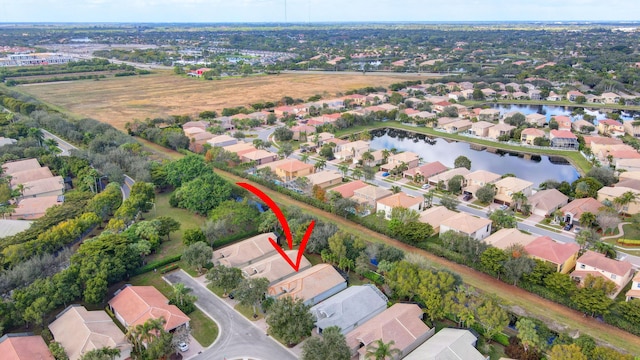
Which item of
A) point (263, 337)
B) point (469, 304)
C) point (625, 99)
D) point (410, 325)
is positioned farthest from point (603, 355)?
point (625, 99)

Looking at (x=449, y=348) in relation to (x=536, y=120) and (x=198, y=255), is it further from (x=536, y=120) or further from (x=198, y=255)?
(x=536, y=120)

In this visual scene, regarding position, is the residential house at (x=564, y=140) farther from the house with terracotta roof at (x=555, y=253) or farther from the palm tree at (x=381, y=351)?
the palm tree at (x=381, y=351)

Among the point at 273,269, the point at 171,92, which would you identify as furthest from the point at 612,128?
the point at 171,92

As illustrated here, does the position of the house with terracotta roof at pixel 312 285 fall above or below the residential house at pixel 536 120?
below

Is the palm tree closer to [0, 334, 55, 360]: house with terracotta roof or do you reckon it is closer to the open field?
[0, 334, 55, 360]: house with terracotta roof

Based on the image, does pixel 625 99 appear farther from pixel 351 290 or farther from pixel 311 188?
pixel 351 290

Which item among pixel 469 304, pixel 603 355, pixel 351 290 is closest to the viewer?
pixel 603 355

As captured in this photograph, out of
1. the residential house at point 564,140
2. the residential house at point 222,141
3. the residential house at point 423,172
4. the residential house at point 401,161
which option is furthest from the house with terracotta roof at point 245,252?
the residential house at point 564,140
